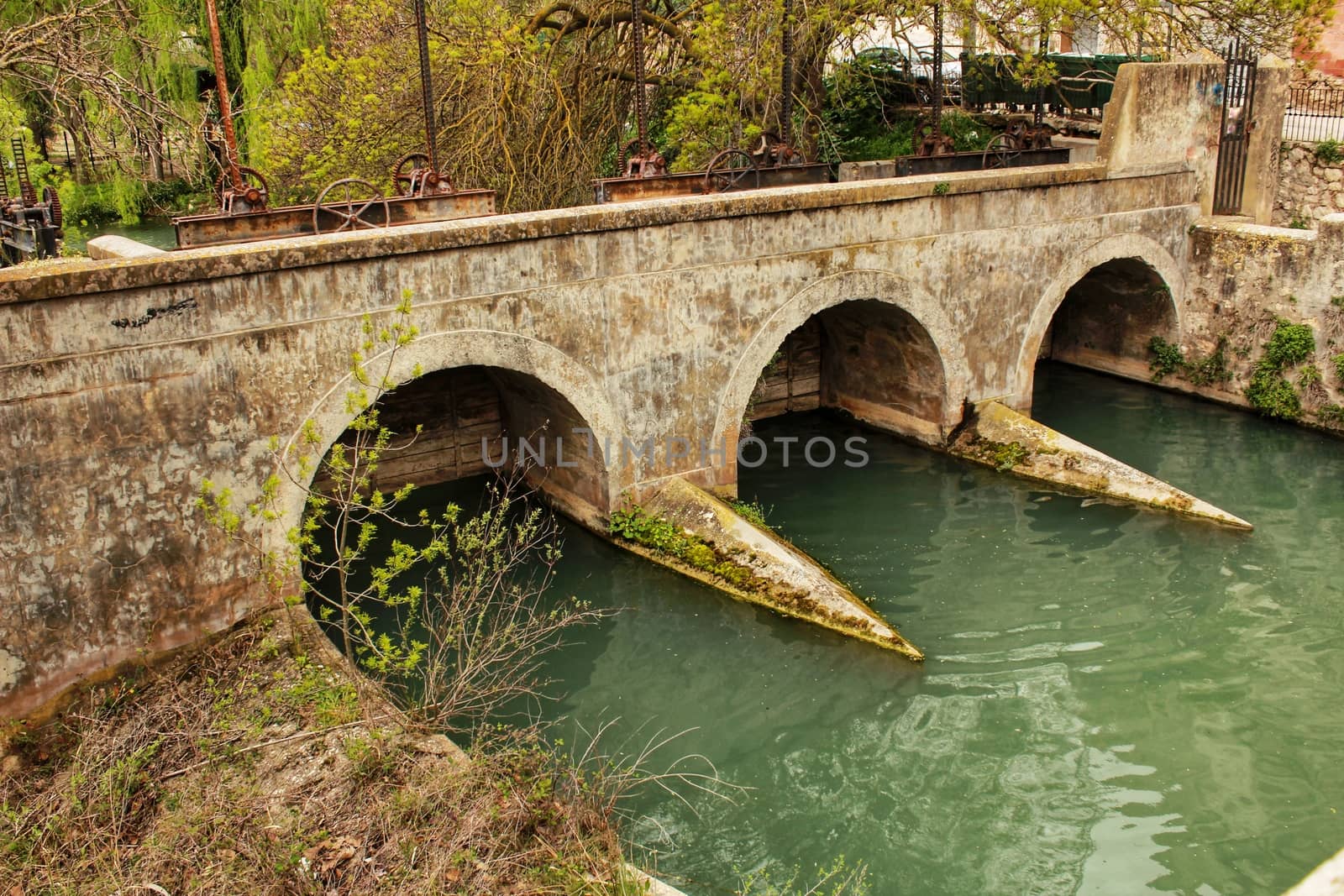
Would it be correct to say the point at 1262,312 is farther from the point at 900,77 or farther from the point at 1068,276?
the point at 900,77

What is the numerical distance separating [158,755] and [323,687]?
108cm

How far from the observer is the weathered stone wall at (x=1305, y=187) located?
54.1 feet

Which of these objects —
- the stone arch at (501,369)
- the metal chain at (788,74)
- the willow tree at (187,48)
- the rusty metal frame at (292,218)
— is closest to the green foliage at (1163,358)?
the metal chain at (788,74)

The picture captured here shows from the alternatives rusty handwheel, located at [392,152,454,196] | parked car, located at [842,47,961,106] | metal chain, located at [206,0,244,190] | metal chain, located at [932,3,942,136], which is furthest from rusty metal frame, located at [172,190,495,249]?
parked car, located at [842,47,961,106]

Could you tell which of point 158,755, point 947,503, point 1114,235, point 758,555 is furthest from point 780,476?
point 158,755

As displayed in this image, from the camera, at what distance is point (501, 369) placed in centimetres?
1007

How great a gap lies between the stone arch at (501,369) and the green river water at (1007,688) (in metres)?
1.24

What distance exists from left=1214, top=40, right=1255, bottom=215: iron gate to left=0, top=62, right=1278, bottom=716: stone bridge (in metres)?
0.29

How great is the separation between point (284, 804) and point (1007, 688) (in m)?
5.31

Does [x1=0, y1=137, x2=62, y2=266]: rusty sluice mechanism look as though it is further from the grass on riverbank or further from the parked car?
the parked car

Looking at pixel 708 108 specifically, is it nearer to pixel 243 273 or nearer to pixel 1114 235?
pixel 1114 235

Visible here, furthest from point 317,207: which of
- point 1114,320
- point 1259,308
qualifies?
point 1259,308

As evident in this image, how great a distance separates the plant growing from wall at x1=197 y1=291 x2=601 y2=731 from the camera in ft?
24.1

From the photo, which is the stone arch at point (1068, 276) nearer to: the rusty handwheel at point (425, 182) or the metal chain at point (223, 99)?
the rusty handwheel at point (425, 182)
